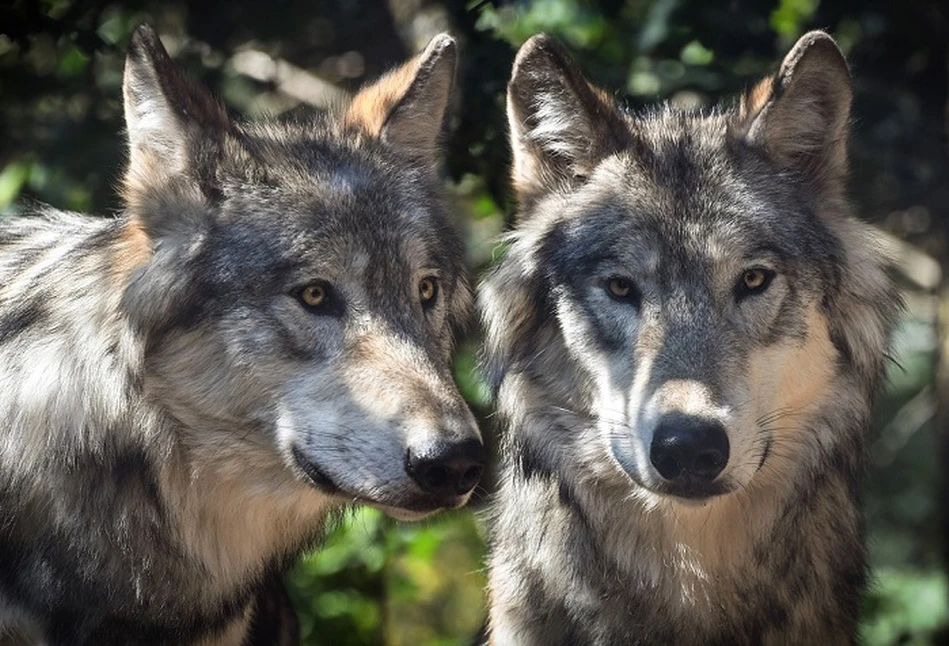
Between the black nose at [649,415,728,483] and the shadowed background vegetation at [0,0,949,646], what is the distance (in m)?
1.64

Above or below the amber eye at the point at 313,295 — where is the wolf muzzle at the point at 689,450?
below

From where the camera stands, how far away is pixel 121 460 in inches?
156

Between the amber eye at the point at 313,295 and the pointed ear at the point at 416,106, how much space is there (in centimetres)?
77

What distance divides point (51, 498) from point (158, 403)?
Answer: 16.2 inches

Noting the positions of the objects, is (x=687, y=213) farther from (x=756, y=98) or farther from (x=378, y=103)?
(x=378, y=103)

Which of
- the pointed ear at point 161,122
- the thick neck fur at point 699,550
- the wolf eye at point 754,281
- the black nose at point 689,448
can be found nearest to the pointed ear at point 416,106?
the pointed ear at point 161,122

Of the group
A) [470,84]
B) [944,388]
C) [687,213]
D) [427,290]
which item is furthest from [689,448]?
[944,388]

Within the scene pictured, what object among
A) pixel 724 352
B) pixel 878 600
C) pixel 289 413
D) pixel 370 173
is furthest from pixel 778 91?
pixel 878 600

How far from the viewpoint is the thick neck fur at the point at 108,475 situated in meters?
3.92

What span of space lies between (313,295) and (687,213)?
3.80 ft

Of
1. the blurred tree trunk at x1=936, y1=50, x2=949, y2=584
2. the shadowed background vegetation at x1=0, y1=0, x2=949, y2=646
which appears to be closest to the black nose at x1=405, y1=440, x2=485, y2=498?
the shadowed background vegetation at x1=0, y1=0, x2=949, y2=646

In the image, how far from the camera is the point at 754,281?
4.07 m

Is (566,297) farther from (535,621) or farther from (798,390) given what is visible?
(535,621)

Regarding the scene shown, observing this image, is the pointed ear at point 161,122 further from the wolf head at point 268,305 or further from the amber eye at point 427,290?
the amber eye at point 427,290
